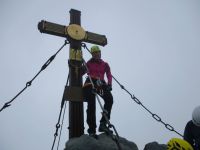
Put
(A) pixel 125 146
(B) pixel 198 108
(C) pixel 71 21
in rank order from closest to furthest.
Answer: (B) pixel 198 108, (A) pixel 125 146, (C) pixel 71 21

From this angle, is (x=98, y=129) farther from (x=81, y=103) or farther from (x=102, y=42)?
(x=102, y=42)

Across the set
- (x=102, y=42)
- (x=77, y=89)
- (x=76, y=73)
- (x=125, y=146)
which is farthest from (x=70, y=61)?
(x=125, y=146)

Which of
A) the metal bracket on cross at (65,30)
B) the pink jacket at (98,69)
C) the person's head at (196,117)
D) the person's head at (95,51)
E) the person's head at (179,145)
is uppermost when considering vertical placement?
the metal bracket on cross at (65,30)

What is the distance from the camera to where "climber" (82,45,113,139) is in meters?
7.12

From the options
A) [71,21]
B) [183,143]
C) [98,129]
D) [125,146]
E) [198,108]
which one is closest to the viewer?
[183,143]

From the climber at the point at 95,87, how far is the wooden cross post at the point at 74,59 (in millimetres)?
234

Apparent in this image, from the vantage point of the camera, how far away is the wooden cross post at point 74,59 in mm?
7223

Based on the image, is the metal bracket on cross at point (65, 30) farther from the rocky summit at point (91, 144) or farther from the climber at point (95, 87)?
the rocky summit at point (91, 144)

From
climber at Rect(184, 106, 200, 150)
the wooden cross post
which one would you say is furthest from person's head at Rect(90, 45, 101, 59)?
climber at Rect(184, 106, 200, 150)

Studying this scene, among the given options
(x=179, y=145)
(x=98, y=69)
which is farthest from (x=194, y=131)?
(x=98, y=69)

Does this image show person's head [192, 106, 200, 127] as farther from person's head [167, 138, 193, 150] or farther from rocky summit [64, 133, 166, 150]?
rocky summit [64, 133, 166, 150]

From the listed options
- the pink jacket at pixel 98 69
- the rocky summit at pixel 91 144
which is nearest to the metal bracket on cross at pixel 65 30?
the pink jacket at pixel 98 69

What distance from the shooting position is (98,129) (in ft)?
23.8

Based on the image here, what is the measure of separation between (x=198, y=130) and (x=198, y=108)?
50 centimetres
